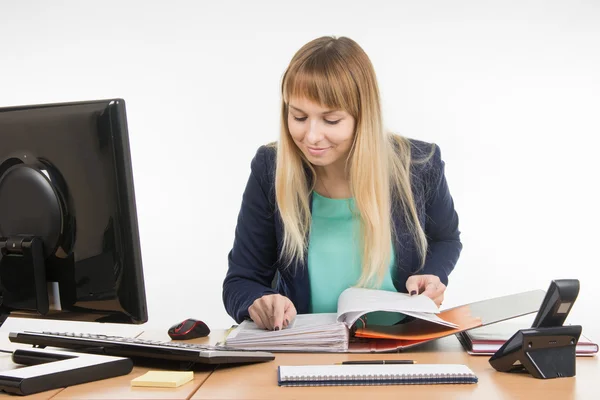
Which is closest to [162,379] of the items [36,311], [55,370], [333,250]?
[55,370]

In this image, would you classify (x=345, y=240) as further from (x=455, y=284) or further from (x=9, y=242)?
(x=455, y=284)

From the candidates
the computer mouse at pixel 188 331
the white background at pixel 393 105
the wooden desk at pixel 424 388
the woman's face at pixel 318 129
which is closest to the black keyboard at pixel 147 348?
the wooden desk at pixel 424 388

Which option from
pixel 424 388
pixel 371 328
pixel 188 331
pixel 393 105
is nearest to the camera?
pixel 424 388

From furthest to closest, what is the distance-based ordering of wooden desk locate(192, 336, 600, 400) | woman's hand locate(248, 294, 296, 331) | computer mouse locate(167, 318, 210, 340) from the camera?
1. computer mouse locate(167, 318, 210, 340)
2. woman's hand locate(248, 294, 296, 331)
3. wooden desk locate(192, 336, 600, 400)

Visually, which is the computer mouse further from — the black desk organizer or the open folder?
the black desk organizer

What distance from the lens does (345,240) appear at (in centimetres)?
196

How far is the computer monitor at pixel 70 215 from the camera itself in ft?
4.02

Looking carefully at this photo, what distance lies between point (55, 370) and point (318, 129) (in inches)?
31.2

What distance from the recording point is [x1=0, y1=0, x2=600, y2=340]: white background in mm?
3771

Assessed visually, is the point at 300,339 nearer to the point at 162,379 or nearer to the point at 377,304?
the point at 377,304

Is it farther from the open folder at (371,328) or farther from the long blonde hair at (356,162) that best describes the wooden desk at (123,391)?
the long blonde hair at (356,162)

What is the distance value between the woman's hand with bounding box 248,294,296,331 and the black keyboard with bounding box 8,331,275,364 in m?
0.15

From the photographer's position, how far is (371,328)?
1.53m

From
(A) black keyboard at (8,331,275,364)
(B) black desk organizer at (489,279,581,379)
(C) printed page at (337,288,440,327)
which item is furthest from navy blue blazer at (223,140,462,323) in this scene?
(B) black desk organizer at (489,279,581,379)
